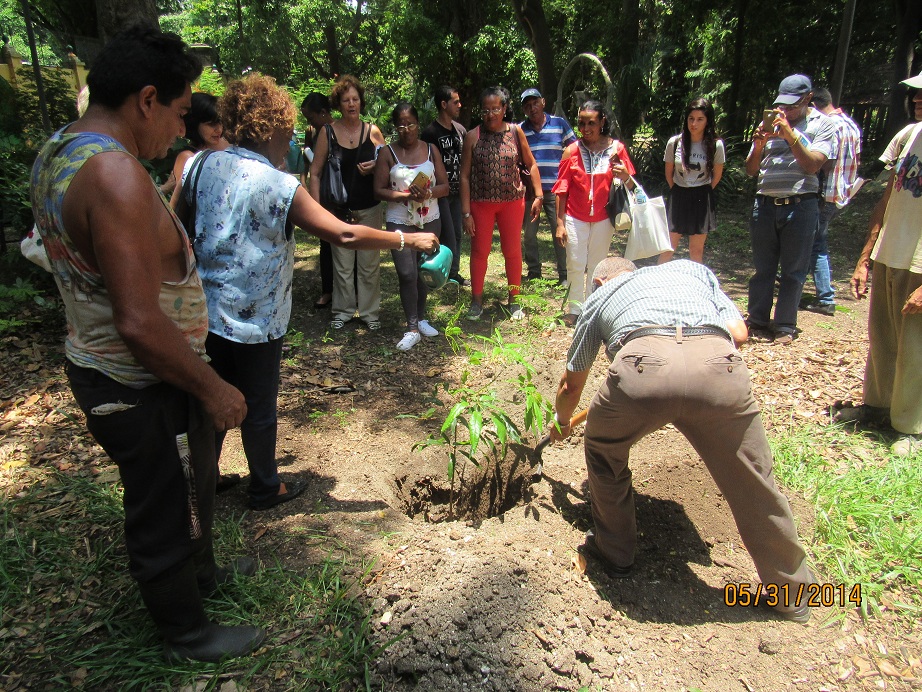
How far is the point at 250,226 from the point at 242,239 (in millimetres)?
65

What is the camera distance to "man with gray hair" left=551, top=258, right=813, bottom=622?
87.8 inches

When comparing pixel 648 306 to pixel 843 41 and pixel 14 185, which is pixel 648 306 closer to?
pixel 14 185

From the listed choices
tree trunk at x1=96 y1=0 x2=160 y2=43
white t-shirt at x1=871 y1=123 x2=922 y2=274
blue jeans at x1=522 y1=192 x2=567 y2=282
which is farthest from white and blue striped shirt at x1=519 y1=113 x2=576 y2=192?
tree trunk at x1=96 y1=0 x2=160 y2=43

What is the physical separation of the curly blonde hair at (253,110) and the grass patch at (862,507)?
10.2 ft

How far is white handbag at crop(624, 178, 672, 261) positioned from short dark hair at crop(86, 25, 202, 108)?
362 centimetres

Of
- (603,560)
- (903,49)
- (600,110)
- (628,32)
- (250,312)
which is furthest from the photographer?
(628,32)

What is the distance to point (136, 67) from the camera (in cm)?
171

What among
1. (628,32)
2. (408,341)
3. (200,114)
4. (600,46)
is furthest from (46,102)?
(600,46)

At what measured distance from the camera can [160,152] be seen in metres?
1.94
